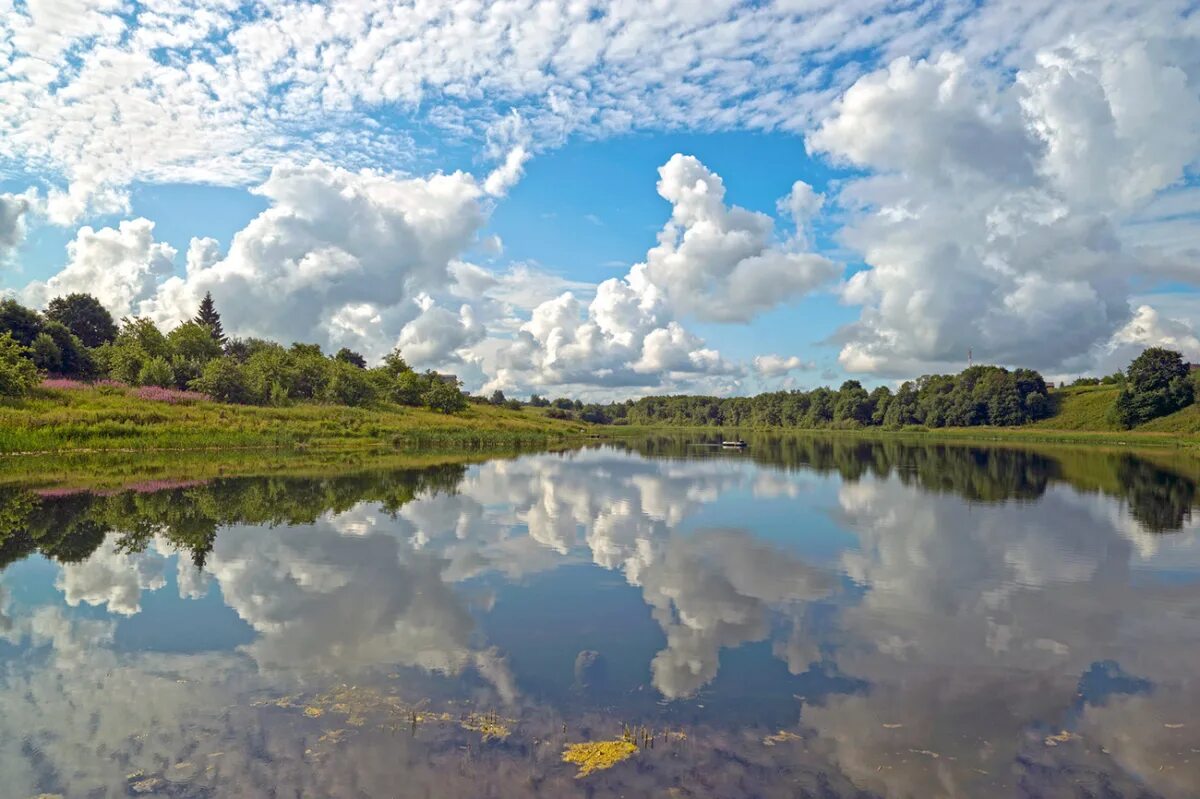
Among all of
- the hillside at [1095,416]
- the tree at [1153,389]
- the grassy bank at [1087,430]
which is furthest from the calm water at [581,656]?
the tree at [1153,389]

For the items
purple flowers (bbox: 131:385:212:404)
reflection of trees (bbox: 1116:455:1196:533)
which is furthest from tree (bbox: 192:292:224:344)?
reflection of trees (bbox: 1116:455:1196:533)

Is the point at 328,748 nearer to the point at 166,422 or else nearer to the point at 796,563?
the point at 796,563

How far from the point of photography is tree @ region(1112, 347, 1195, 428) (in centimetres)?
11700

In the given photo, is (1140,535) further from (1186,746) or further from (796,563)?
(1186,746)

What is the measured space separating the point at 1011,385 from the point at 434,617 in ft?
576

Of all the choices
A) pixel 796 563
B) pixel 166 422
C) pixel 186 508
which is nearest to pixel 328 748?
pixel 796 563

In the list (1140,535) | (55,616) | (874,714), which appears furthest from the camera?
(1140,535)

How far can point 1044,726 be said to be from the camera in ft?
31.8

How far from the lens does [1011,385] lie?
158m

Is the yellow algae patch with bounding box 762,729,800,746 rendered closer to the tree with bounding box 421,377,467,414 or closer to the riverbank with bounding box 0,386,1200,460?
the riverbank with bounding box 0,386,1200,460

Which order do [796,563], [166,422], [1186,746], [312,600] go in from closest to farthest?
[1186,746] → [312,600] → [796,563] → [166,422]

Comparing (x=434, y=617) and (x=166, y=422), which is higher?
(x=166, y=422)

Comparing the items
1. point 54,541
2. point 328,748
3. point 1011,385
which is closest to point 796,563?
point 328,748

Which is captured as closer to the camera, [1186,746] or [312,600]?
[1186,746]
